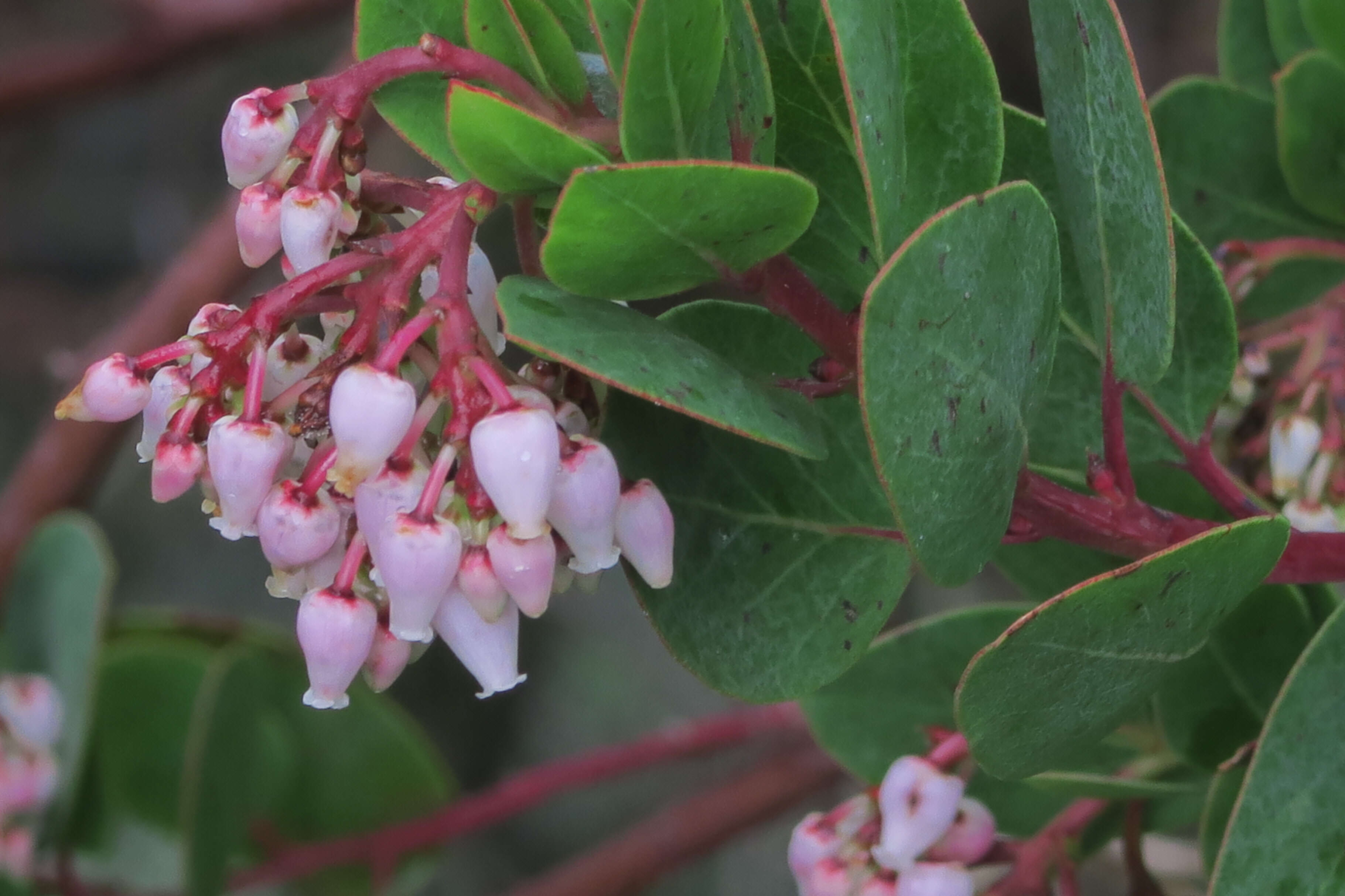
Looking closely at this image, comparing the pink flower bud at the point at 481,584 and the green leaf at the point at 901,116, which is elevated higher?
the green leaf at the point at 901,116

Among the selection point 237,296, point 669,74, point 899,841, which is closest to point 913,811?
point 899,841

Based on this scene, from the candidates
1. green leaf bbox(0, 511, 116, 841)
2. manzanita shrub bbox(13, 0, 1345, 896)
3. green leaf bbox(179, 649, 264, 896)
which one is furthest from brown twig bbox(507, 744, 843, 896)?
manzanita shrub bbox(13, 0, 1345, 896)

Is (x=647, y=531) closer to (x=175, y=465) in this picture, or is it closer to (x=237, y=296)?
(x=175, y=465)

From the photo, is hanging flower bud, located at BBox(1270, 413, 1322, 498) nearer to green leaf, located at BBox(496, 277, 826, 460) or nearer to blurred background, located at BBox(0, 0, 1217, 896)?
green leaf, located at BBox(496, 277, 826, 460)

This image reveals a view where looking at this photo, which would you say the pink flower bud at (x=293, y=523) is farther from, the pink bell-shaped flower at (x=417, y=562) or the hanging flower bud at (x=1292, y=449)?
the hanging flower bud at (x=1292, y=449)

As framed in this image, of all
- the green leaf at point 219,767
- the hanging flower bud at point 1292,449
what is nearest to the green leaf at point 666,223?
the hanging flower bud at point 1292,449

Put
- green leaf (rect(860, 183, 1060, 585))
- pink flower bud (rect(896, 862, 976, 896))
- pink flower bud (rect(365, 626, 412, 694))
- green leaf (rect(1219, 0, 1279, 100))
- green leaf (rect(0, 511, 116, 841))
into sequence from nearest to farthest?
green leaf (rect(860, 183, 1060, 585)) → pink flower bud (rect(365, 626, 412, 694)) → pink flower bud (rect(896, 862, 976, 896)) → green leaf (rect(1219, 0, 1279, 100)) → green leaf (rect(0, 511, 116, 841))

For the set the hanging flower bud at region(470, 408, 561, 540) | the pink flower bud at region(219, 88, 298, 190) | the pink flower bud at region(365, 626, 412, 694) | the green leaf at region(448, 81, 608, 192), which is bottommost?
the pink flower bud at region(365, 626, 412, 694)
